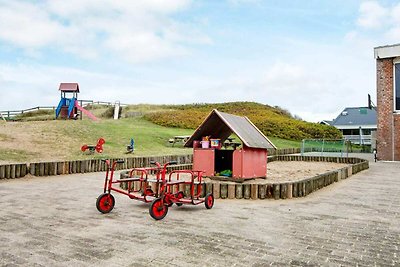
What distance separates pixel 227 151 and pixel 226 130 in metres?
0.80

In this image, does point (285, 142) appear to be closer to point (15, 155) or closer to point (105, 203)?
point (15, 155)

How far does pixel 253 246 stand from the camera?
5.12 metres

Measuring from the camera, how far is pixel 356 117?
59031 millimetres

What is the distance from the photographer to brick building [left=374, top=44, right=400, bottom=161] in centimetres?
2188

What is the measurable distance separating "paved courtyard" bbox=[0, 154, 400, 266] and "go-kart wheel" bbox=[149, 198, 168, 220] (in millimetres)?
159

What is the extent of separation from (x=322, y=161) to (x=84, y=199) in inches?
672

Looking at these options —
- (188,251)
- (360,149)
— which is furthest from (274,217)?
(360,149)

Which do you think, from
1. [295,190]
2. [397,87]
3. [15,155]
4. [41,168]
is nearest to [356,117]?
[397,87]

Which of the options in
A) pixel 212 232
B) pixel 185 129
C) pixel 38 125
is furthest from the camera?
pixel 185 129

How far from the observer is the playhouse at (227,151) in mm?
11383

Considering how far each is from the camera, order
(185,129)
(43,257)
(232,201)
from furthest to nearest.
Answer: (185,129), (232,201), (43,257)

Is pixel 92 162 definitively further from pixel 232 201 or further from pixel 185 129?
pixel 185 129

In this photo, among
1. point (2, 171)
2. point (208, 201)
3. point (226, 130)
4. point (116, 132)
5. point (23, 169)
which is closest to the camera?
point (208, 201)

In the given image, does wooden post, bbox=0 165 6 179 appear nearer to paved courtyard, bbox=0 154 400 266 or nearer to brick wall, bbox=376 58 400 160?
paved courtyard, bbox=0 154 400 266
